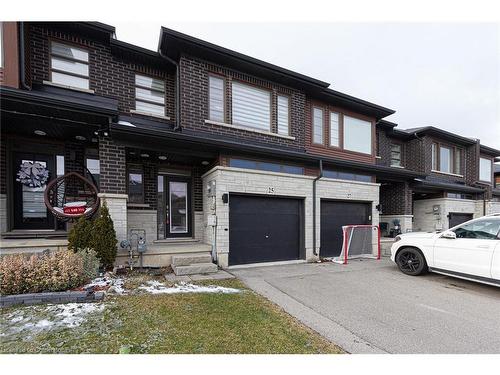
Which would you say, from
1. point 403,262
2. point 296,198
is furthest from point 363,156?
point 403,262

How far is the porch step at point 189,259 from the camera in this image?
6917 millimetres

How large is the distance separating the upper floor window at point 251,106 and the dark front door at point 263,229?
2.75 m

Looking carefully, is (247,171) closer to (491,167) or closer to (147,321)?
(147,321)

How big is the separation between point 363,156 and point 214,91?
7275mm

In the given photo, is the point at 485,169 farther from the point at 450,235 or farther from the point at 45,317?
the point at 45,317

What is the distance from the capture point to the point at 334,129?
11055 millimetres

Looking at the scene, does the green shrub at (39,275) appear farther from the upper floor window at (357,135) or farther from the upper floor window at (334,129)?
the upper floor window at (357,135)

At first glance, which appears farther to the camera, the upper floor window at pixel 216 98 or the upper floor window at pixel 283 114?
the upper floor window at pixel 283 114

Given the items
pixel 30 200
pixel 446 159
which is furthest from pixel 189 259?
pixel 446 159

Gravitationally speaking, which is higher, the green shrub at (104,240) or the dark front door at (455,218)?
the green shrub at (104,240)

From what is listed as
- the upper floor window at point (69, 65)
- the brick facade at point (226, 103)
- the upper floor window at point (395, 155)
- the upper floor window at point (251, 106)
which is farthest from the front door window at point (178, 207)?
the upper floor window at point (395, 155)

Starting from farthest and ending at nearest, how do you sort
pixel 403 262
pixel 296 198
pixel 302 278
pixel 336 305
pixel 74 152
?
pixel 296 198, pixel 74 152, pixel 403 262, pixel 302 278, pixel 336 305

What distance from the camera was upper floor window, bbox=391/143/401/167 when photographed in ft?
48.9

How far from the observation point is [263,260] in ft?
27.6
